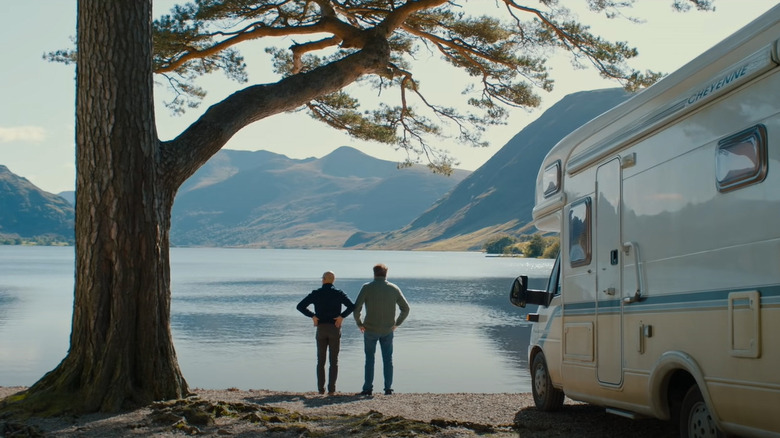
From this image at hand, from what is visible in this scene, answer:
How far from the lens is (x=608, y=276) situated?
6828 millimetres

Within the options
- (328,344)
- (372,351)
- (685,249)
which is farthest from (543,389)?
(685,249)

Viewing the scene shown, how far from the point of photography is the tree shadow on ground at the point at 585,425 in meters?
7.58

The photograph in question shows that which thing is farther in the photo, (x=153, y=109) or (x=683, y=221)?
(x=153, y=109)

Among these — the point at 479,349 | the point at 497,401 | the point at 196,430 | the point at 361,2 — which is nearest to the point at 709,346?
the point at 196,430

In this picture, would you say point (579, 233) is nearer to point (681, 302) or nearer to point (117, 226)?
point (681, 302)

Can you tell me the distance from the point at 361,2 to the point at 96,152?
6.05m

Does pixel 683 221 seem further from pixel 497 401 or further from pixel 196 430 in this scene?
pixel 497 401

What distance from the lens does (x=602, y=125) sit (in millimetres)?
7285

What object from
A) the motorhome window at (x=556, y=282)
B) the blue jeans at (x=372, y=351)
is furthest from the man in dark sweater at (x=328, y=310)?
the motorhome window at (x=556, y=282)

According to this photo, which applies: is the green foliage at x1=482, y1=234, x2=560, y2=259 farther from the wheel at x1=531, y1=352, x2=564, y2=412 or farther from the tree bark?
the tree bark

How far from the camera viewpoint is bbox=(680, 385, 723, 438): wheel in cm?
539

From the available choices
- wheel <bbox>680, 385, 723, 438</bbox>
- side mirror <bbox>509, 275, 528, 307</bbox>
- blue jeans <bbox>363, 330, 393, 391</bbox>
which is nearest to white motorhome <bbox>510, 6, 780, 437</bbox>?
wheel <bbox>680, 385, 723, 438</bbox>

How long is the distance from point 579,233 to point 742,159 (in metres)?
2.83

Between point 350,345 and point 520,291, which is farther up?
point 520,291
